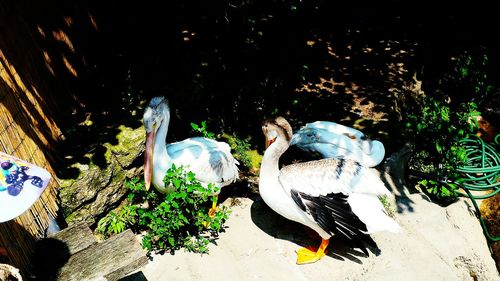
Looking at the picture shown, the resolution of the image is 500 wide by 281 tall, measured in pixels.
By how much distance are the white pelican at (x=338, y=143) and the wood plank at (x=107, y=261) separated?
286 cm

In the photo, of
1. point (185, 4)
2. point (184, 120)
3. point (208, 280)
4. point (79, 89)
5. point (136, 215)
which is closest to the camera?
point (208, 280)

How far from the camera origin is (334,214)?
4648 millimetres

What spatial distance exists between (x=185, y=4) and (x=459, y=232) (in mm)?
6197

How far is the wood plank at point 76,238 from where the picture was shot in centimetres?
355

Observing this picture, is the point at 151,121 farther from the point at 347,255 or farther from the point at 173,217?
the point at 347,255

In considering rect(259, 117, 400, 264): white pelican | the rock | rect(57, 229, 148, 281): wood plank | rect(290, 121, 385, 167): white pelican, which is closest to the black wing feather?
rect(259, 117, 400, 264): white pelican

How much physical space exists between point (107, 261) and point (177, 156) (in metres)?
1.89

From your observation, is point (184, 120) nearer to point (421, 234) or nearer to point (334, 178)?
point (334, 178)

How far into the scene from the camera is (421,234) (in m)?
5.27

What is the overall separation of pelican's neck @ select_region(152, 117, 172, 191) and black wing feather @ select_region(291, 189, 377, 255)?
1.48 meters

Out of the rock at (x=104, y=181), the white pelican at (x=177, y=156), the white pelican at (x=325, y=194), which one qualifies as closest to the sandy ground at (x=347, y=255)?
the white pelican at (x=325, y=194)

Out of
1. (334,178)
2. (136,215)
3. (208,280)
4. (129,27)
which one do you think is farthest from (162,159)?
(129,27)

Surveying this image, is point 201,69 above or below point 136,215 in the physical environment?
above

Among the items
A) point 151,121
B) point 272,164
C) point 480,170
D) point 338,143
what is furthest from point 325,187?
point 480,170
